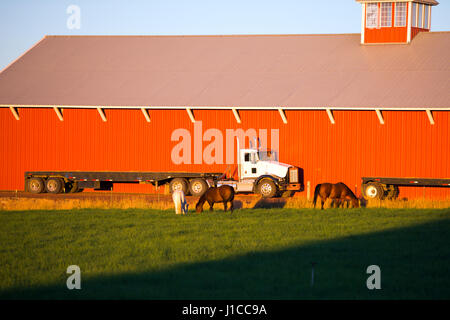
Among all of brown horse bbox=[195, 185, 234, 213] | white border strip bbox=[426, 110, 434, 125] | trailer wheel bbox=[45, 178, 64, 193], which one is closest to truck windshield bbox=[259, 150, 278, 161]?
white border strip bbox=[426, 110, 434, 125]

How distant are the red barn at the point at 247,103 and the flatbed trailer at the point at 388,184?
1.06 metres

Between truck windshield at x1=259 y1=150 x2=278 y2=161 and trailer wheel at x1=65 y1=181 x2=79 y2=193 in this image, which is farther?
trailer wheel at x1=65 y1=181 x2=79 y2=193

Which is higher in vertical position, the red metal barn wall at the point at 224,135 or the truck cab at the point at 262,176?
the red metal barn wall at the point at 224,135

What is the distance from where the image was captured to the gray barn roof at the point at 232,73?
118ft

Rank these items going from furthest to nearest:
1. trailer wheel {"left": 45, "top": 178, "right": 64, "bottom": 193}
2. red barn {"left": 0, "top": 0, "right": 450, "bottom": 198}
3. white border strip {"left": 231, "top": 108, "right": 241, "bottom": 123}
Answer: trailer wheel {"left": 45, "top": 178, "right": 64, "bottom": 193} < white border strip {"left": 231, "top": 108, "right": 241, "bottom": 123} < red barn {"left": 0, "top": 0, "right": 450, "bottom": 198}

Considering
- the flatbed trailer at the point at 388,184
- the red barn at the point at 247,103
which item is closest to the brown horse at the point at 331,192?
the flatbed trailer at the point at 388,184

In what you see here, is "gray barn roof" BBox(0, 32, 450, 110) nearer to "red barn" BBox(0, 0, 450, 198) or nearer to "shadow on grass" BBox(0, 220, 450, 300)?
"red barn" BBox(0, 0, 450, 198)

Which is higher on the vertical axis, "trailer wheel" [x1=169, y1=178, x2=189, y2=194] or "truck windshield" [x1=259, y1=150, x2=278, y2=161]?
"truck windshield" [x1=259, y1=150, x2=278, y2=161]

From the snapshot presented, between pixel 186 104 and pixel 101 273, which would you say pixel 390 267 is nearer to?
pixel 101 273

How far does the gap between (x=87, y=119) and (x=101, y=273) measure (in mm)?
24652

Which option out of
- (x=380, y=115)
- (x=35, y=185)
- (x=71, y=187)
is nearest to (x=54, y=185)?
(x=35, y=185)

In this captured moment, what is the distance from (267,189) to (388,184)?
208 inches

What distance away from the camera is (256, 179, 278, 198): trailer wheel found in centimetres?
3431

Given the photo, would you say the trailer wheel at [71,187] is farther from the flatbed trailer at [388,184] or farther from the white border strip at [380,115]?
the white border strip at [380,115]
